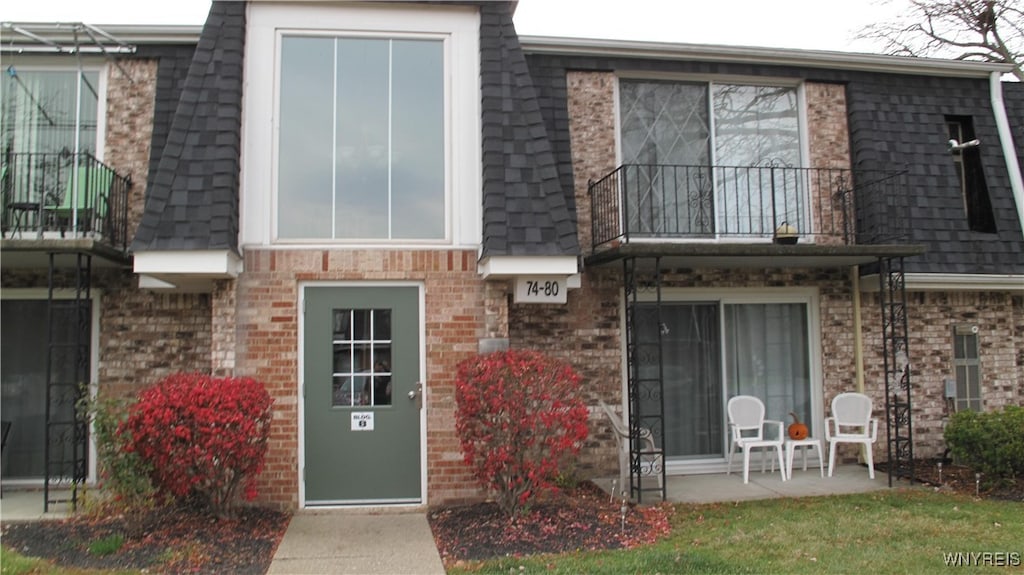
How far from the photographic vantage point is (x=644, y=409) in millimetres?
8836

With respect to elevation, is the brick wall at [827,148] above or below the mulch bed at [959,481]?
above

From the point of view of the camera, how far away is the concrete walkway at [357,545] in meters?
5.61

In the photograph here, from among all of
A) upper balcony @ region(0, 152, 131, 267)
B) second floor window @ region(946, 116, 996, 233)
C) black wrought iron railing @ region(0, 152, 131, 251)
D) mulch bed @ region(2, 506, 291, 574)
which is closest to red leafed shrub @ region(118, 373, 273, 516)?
mulch bed @ region(2, 506, 291, 574)

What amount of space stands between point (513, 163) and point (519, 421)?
259 centimetres

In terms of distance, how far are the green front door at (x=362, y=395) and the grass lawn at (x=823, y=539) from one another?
199cm

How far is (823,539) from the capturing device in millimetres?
6129

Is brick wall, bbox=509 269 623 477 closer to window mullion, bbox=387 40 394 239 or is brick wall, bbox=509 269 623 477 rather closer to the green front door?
the green front door

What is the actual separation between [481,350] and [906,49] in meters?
17.6

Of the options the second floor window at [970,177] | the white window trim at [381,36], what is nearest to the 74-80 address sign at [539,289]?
the white window trim at [381,36]

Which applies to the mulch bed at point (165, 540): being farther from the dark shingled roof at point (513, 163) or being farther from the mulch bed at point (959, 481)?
the mulch bed at point (959, 481)

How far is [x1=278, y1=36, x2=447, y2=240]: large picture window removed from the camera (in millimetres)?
7465

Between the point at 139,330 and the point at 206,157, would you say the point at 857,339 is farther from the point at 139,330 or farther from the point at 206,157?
the point at 139,330

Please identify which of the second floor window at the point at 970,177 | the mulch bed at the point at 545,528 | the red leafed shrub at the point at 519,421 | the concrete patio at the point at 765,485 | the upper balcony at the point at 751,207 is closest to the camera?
the mulch bed at the point at 545,528

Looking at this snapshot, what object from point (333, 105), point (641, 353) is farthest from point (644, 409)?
point (333, 105)
